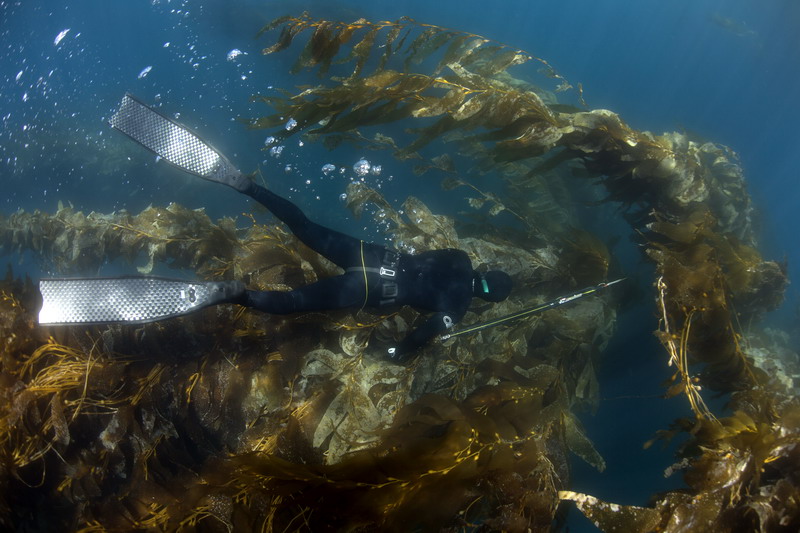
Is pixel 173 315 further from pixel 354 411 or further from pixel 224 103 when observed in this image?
pixel 224 103

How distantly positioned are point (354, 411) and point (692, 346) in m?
3.01

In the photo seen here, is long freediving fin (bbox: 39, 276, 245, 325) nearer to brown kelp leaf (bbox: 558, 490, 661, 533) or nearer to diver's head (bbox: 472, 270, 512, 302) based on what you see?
diver's head (bbox: 472, 270, 512, 302)

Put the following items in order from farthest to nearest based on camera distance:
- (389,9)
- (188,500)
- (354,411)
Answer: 1. (389,9)
2. (354,411)
3. (188,500)

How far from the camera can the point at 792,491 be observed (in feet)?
6.29

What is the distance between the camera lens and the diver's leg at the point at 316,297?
2.79 meters

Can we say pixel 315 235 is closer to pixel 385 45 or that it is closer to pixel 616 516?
pixel 385 45

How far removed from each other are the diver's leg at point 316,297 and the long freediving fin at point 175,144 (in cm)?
112

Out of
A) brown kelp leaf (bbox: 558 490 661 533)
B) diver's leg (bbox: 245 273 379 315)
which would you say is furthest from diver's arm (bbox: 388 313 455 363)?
brown kelp leaf (bbox: 558 490 661 533)

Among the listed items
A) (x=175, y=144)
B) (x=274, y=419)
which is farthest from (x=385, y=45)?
(x=274, y=419)

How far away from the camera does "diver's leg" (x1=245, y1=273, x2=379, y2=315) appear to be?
9.16 feet

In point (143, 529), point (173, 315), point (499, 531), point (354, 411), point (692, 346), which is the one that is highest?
point (692, 346)

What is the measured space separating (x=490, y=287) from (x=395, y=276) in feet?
2.93

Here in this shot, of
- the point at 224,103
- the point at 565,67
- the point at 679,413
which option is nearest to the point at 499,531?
the point at 679,413

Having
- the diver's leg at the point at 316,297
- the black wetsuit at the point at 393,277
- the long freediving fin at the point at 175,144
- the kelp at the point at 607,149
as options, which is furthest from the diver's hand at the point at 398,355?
the kelp at the point at 607,149
